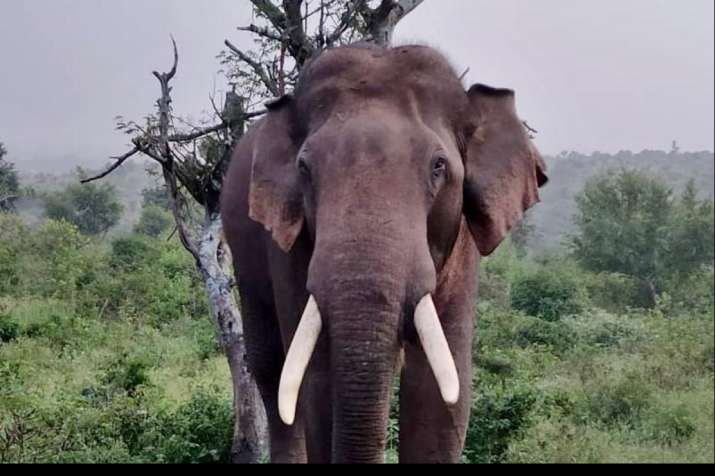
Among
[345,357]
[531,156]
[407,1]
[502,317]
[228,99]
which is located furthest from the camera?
[502,317]

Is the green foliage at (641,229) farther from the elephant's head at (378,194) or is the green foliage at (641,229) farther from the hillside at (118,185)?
the hillside at (118,185)

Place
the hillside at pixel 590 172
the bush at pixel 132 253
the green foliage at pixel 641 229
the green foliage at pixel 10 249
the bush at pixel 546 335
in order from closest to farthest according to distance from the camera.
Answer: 1. the hillside at pixel 590 172
2. the green foliage at pixel 641 229
3. the bush at pixel 546 335
4. the green foliage at pixel 10 249
5. the bush at pixel 132 253

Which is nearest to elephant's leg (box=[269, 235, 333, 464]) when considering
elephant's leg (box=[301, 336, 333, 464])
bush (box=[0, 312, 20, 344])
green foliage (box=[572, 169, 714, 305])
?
elephant's leg (box=[301, 336, 333, 464])

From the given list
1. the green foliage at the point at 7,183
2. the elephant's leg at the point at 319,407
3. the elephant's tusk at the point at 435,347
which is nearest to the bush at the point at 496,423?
the elephant's leg at the point at 319,407

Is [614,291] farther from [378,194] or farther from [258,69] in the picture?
[378,194]

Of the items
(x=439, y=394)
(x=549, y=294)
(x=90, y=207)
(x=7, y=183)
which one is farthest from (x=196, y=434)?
(x=90, y=207)

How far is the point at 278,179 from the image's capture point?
3.39m

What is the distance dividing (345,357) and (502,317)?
203 inches

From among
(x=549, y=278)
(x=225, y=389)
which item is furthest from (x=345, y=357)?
(x=549, y=278)

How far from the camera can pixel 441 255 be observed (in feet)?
10.5

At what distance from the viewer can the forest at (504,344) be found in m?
3.70

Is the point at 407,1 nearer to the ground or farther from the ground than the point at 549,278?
farther from the ground

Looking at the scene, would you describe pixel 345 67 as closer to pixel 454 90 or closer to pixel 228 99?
pixel 454 90

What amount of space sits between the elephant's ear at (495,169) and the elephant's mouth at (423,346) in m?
0.54
